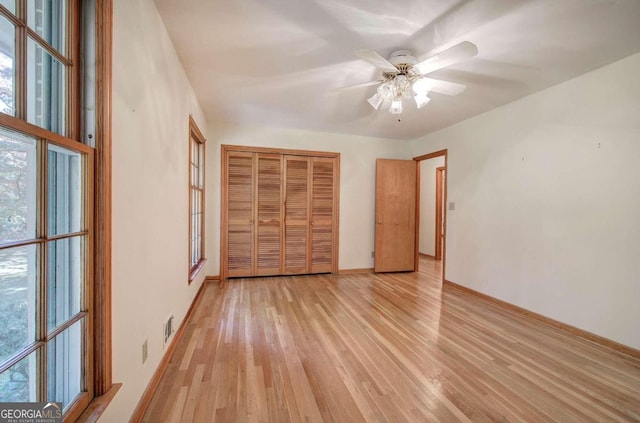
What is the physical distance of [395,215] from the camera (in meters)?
4.49

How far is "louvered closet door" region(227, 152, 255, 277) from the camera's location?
3.90 m

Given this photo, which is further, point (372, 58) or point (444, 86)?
point (444, 86)

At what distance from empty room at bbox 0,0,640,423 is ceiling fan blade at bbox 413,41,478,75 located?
20mm

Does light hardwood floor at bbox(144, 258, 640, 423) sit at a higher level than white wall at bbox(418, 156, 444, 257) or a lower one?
lower

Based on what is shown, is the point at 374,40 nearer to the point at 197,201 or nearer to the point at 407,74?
the point at 407,74

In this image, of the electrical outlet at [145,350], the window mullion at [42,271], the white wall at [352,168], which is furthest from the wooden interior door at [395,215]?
the window mullion at [42,271]

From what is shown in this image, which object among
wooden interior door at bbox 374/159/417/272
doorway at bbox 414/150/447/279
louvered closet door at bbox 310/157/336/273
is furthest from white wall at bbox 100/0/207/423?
doorway at bbox 414/150/447/279

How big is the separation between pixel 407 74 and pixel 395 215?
2747mm

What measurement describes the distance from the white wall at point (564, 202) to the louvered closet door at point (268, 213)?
2.81m

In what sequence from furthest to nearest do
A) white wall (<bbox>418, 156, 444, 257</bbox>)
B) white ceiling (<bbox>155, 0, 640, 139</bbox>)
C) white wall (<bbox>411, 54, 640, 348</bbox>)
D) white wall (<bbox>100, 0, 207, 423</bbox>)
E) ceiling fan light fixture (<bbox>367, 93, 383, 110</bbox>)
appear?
white wall (<bbox>418, 156, 444, 257</bbox>)
ceiling fan light fixture (<bbox>367, 93, 383, 110</bbox>)
white wall (<bbox>411, 54, 640, 348</bbox>)
white ceiling (<bbox>155, 0, 640, 139</bbox>)
white wall (<bbox>100, 0, 207, 423</bbox>)

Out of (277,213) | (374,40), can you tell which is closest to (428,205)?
(277,213)

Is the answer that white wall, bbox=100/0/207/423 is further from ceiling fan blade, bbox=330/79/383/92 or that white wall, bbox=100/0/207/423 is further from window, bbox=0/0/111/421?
ceiling fan blade, bbox=330/79/383/92

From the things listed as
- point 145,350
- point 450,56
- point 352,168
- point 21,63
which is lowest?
point 145,350

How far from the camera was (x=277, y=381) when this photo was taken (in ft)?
5.47
